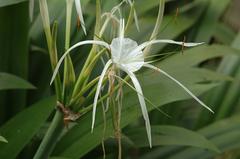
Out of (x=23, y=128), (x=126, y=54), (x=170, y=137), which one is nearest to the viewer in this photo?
(x=126, y=54)

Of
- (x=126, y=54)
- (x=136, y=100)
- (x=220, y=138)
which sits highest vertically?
(x=126, y=54)

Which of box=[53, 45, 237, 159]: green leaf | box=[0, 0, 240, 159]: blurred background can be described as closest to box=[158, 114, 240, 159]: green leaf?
box=[0, 0, 240, 159]: blurred background

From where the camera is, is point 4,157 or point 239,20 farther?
point 239,20

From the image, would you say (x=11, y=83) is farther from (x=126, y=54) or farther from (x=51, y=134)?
(x=126, y=54)

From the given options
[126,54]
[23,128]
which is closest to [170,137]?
[23,128]

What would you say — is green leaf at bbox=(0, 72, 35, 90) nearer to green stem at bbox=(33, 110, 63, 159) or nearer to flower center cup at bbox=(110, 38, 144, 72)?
green stem at bbox=(33, 110, 63, 159)

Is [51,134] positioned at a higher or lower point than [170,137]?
higher

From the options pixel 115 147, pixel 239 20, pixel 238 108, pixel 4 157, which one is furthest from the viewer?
pixel 239 20

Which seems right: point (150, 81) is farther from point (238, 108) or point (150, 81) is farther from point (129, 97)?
point (238, 108)

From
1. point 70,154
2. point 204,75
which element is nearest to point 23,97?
point 70,154
